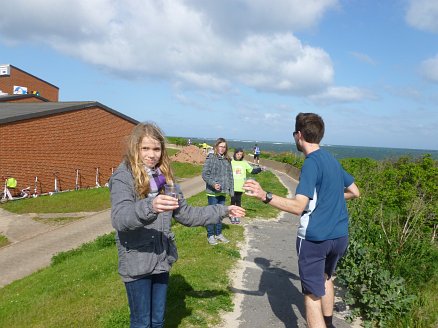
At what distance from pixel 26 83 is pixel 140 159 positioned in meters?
46.1

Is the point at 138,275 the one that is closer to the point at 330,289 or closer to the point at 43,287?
the point at 330,289

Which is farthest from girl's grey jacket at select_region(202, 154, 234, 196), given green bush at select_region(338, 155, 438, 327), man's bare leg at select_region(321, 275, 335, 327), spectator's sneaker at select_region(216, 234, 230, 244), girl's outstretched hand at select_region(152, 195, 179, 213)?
girl's outstretched hand at select_region(152, 195, 179, 213)

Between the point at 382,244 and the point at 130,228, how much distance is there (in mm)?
4129

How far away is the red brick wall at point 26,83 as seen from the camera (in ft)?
135

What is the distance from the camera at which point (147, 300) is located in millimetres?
3154

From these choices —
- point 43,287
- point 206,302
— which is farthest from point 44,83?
point 206,302

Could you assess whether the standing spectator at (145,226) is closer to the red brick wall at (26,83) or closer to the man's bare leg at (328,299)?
the man's bare leg at (328,299)

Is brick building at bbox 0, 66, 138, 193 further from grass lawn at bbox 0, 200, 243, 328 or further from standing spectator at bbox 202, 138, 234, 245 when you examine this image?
standing spectator at bbox 202, 138, 234, 245

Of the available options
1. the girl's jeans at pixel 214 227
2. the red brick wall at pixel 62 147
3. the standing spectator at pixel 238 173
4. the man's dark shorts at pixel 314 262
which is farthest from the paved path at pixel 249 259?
the red brick wall at pixel 62 147

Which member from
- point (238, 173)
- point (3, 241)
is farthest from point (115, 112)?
point (238, 173)

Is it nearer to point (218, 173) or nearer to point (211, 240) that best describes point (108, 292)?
point (211, 240)

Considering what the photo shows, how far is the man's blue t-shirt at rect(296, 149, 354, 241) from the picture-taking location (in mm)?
3430

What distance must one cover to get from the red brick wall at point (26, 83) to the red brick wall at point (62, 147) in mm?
21042

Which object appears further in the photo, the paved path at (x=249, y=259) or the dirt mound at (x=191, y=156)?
the dirt mound at (x=191, y=156)
